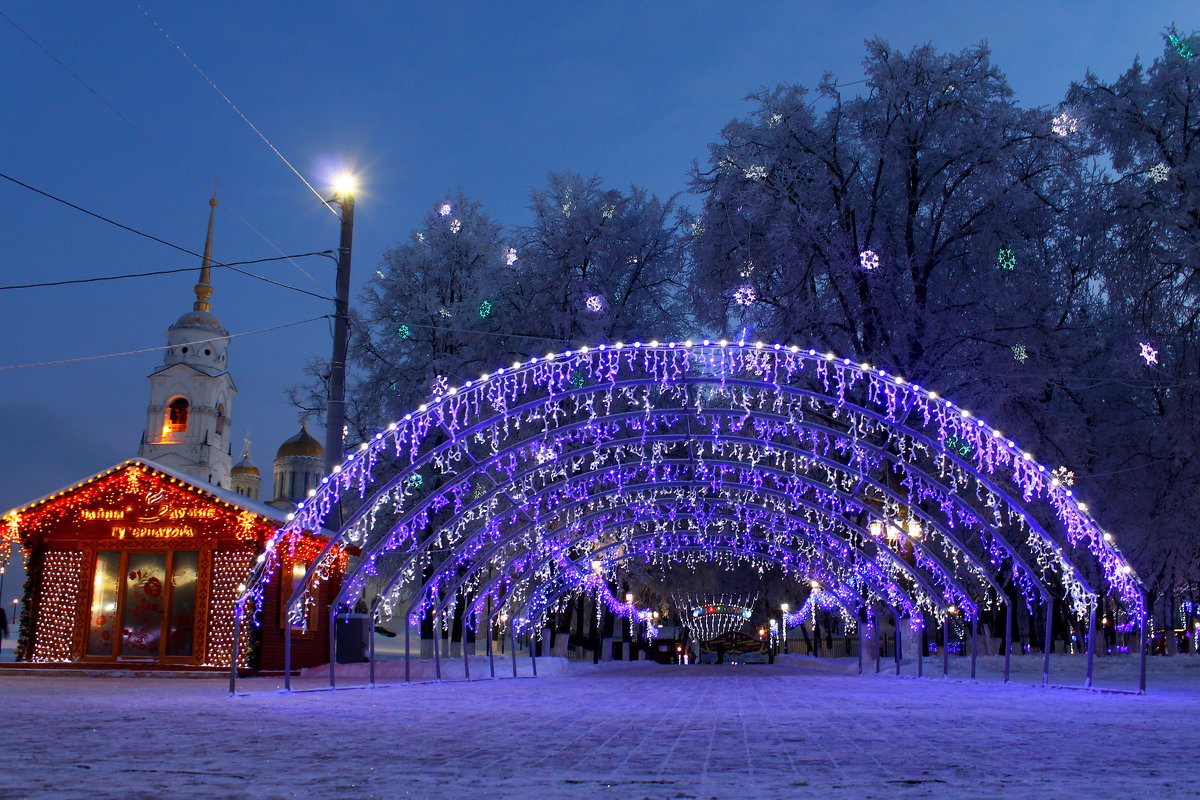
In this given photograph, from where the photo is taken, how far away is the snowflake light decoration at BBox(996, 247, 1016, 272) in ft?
68.7

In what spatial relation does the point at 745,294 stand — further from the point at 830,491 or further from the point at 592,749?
the point at 592,749

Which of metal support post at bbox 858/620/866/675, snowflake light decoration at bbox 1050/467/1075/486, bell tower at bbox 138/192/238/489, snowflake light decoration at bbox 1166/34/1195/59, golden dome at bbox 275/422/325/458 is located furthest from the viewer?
golden dome at bbox 275/422/325/458

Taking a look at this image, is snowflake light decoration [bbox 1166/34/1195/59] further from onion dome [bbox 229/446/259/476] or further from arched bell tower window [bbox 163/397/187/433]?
onion dome [bbox 229/446/259/476]

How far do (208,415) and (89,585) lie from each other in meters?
53.3

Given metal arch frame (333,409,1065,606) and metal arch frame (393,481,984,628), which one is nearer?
metal arch frame (333,409,1065,606)

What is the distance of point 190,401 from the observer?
233 ft

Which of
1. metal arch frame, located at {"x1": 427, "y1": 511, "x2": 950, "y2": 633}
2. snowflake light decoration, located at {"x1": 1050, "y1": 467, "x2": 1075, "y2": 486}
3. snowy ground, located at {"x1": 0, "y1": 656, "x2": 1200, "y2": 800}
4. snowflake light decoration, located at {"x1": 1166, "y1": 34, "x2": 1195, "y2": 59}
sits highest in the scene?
snowflake light decoration, located at {"x1": 1166, "y1": 34, "x2": 1195, "y2": 59}

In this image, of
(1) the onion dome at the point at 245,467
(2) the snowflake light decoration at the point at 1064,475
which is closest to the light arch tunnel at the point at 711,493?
(2) the snowflake light decoration at the point at 1064,475

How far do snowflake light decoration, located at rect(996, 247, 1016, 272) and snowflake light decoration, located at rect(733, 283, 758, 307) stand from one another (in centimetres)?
489

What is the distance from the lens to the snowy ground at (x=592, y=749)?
4656 millimetres

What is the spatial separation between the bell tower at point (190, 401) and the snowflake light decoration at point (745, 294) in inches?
2176

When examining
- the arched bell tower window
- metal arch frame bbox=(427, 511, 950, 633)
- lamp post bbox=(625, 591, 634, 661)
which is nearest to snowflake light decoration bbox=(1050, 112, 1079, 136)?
metal arch frame bbox=(427, 511, 950, 633)

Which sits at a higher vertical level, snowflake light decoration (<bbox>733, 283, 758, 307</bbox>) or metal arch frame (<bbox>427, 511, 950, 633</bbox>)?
snowflake light decoration (<bbox>733, 283, 758, 307</bbox>)

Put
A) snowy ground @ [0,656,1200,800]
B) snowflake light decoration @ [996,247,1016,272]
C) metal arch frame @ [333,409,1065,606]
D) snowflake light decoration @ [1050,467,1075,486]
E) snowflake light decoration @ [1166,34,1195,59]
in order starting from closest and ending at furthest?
snowy ground @ [0,656,1200,800], metal arch frame @ [333,409,1065,606], snowflake light decoration @ [1166,34,1195,59], snowflake light decoration @ [1050,467,1075,486], snowflake light decoration @ [996,247,1016,272]
